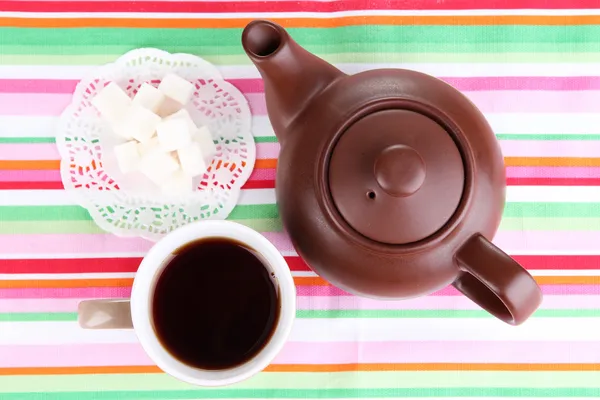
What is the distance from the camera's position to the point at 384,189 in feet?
1.69

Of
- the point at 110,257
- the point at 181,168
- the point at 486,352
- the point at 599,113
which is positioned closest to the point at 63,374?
the point at 110,257

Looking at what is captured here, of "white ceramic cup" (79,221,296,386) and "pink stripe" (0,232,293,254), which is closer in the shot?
"white ceramic cup" (79,221,296,386)

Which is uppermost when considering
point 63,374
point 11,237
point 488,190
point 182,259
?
point 488,190

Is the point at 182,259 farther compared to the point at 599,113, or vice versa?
the point at 599,113

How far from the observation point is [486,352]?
80 cm

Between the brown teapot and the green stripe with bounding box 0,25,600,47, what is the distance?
21 cm

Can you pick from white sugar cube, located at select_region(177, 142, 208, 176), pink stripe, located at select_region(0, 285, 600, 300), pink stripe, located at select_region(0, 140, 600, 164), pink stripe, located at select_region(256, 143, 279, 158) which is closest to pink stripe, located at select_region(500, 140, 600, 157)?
pink stripe, located at select_region(0, 140, 600, 164)

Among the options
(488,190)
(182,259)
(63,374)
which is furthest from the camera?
(63,374)

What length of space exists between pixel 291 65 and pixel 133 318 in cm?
31

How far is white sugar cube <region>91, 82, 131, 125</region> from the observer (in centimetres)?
76

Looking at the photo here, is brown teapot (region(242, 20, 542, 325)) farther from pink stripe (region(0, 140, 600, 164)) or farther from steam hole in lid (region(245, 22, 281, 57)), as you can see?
pink stripe (region(0, 140, 600, 164))

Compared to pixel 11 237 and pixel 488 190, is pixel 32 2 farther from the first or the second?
pixel 488 190

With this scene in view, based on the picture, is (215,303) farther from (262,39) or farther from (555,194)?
(555,194)

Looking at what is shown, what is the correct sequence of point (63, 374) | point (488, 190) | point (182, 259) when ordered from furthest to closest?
point (63, 374), point (182, 259), point (488, 190)
